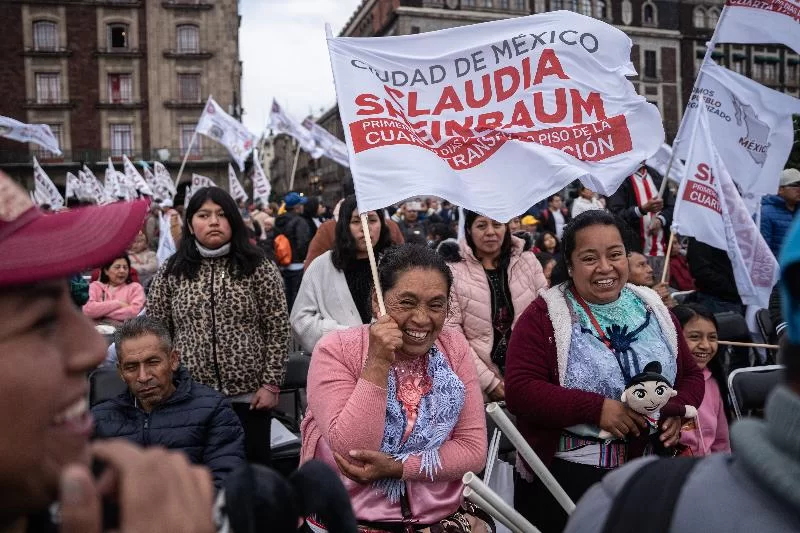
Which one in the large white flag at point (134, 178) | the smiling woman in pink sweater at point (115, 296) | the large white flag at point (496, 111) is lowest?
the smiling woman in pink sweater at point (115, 296)

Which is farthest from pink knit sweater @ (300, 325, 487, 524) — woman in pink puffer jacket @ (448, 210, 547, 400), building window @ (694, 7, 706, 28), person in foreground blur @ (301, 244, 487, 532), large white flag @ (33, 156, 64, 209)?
building window @ (694, 7, 706, 28)

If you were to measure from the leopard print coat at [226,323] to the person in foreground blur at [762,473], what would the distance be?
3.28 metres

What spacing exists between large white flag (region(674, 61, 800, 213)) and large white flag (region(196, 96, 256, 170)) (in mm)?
12419

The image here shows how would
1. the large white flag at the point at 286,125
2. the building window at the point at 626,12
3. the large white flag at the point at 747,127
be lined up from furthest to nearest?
1. the building window at the point at 626,12
2. the large white flag at the point at 286,125
3. the large white flag at the point at 747,127

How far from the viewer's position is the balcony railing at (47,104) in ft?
152

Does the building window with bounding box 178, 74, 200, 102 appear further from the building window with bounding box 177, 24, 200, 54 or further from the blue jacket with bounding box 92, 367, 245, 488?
the blue jacket with bounding box 92, 367, 245, 488

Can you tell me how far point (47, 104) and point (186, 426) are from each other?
4900 centimetres

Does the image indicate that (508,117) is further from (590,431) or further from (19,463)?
(19,463)

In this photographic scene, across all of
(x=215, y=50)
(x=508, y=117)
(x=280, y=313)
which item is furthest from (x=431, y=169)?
(x=215, y=50)

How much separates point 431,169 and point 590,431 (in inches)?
55.8

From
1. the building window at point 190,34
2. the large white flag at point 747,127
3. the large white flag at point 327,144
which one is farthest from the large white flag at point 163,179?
the building window at point 190,34

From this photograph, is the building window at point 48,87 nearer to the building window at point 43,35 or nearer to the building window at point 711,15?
the building window at point 43,35

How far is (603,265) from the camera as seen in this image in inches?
122

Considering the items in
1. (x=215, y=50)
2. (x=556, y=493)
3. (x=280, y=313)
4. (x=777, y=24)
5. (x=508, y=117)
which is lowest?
(x=556, y=493)
